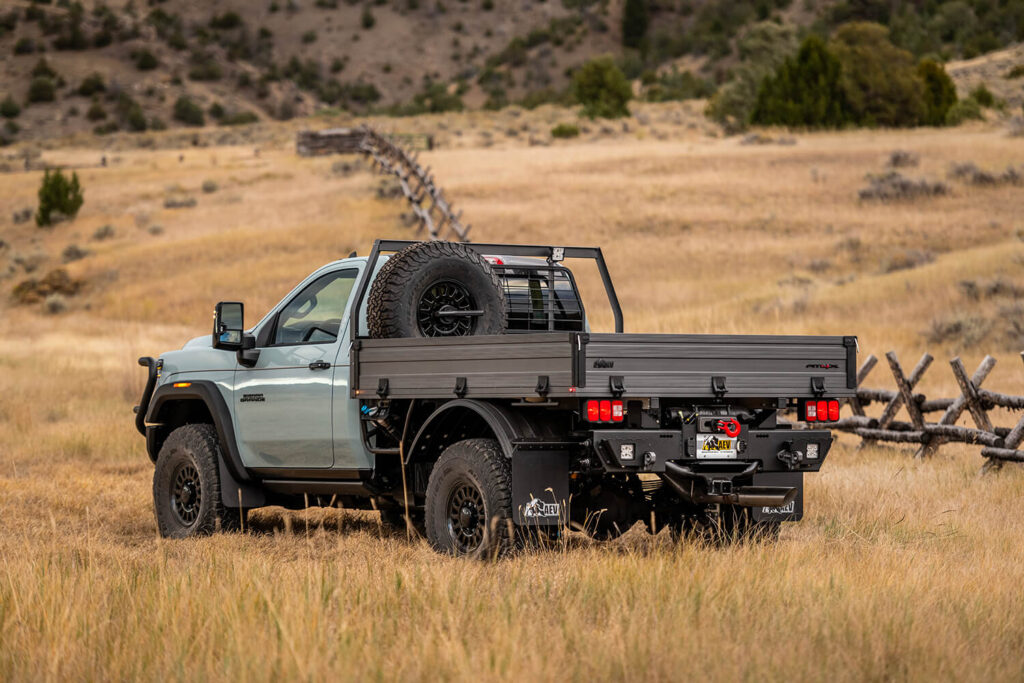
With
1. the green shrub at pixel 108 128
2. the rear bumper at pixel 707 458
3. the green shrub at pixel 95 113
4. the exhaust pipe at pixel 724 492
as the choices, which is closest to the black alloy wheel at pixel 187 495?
the rear bumper at pixel 707 458

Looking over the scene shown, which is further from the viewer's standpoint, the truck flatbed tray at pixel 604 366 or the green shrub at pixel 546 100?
the green shrub at pixel 546 100

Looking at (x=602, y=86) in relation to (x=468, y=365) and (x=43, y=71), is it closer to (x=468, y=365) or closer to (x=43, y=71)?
(x=43, y=71)

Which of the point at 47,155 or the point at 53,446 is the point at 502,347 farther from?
the point at 47,155

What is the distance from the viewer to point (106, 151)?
70.6m

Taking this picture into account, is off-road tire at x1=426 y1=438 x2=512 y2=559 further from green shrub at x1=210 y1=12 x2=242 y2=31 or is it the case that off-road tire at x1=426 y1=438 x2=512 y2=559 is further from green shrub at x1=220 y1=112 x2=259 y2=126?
green shrub at x1=210 y1=12 x2=242 y2=31

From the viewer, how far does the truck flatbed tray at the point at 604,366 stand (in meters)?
7.25

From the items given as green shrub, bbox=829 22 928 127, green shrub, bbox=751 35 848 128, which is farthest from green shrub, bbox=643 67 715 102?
green shrub, bbox=751 35 848 128

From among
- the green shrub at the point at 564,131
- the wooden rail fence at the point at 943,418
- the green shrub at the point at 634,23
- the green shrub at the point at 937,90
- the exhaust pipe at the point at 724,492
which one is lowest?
the wooden rail fence at the point at 943,418

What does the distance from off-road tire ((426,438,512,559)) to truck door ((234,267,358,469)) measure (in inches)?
44.5

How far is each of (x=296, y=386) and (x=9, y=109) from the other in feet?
315

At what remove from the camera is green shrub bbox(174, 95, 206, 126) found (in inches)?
4028

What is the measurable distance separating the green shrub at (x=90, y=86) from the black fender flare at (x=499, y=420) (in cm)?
10219

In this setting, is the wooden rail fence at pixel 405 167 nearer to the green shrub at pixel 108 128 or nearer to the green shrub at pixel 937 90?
the green shrub at pixel 937 90

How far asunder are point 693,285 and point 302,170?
83.0 feet
